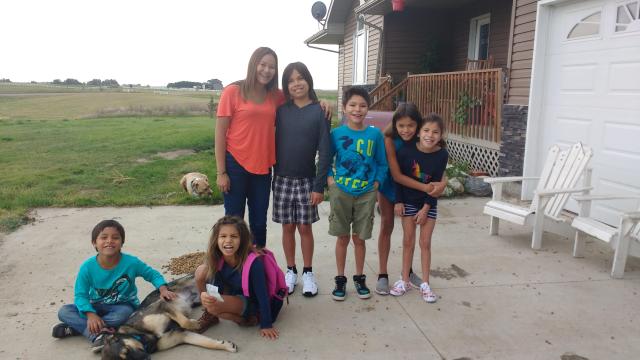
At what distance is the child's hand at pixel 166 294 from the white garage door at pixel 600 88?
4.33 meters

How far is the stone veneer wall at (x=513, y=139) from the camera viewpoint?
653cm

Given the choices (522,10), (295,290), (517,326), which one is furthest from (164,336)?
(522,10)

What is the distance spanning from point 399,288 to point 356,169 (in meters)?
0.95

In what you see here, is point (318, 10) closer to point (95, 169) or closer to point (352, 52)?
point (352, 52)

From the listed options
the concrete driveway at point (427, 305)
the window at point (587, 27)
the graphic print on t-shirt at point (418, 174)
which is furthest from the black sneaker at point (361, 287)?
the window at point (587, 27)

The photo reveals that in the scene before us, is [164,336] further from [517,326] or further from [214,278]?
[517,326]

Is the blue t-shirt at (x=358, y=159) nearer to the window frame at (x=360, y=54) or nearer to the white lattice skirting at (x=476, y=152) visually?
the white lattice skirting at (x=476, y=152)

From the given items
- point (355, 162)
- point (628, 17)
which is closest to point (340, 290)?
point (355, 162)

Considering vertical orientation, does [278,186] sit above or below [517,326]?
above

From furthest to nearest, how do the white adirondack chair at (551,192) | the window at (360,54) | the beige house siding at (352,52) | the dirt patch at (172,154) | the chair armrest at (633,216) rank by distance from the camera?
the window at (360,54)
the beige house siding at (352,52)
the dirt patch at (172,154)
the white adirondack chair at (551,192)
the chair armrest at (633,216)

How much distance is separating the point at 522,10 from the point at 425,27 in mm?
5949

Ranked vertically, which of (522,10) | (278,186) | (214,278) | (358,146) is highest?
(522,10)

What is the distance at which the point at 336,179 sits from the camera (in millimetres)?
3432

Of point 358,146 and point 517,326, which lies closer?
point 517,326
